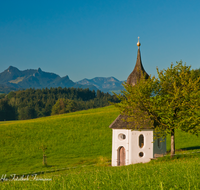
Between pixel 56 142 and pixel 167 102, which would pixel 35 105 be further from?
pixel 167 102

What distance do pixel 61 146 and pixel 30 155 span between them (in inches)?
251

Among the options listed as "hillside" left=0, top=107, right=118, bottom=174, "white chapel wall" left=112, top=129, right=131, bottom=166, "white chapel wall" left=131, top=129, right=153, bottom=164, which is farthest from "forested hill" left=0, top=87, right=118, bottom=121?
"white chapel wall" left=131, top=129, right=153, bottom=164

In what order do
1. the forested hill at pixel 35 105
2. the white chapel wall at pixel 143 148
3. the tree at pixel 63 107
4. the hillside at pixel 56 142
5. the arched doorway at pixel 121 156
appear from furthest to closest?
the forested hill at pixel 35 105 → the tree at pixel 63 107 → the hillside at pixel 56 142 → the arched doorway at pixel 121 156 → the white chapel wall at pixel 143 148

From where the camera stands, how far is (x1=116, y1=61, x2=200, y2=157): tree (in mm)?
22219

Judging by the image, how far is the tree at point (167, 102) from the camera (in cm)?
2222

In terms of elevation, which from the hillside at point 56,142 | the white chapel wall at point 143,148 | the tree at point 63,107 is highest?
the tree at point 63,107

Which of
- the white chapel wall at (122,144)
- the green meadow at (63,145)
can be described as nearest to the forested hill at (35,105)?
the green meadow at (63,145)

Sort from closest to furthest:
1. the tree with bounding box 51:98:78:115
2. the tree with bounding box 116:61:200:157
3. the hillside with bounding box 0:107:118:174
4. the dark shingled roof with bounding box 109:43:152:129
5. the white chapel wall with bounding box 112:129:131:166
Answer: the tree with bounding box 116:61:200:157, the white chapel wall with bounding box 112:129:131:166, the dark shingled roof with bounding box 109:43:152:129, the hillside with bounding box 0:107:118:174, the tree with bounding box 51:98:78:115

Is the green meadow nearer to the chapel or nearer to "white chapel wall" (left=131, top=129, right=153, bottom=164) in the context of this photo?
the chapel

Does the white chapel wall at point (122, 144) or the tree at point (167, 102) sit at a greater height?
the tree at point (167, 102)

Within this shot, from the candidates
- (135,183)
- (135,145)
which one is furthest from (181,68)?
(135,183)

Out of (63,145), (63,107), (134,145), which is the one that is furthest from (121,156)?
(63,107)

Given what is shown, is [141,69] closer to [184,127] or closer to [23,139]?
[184,127]

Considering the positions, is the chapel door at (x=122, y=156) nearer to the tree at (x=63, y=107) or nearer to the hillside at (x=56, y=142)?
the hillside at (x=56, y=142)
